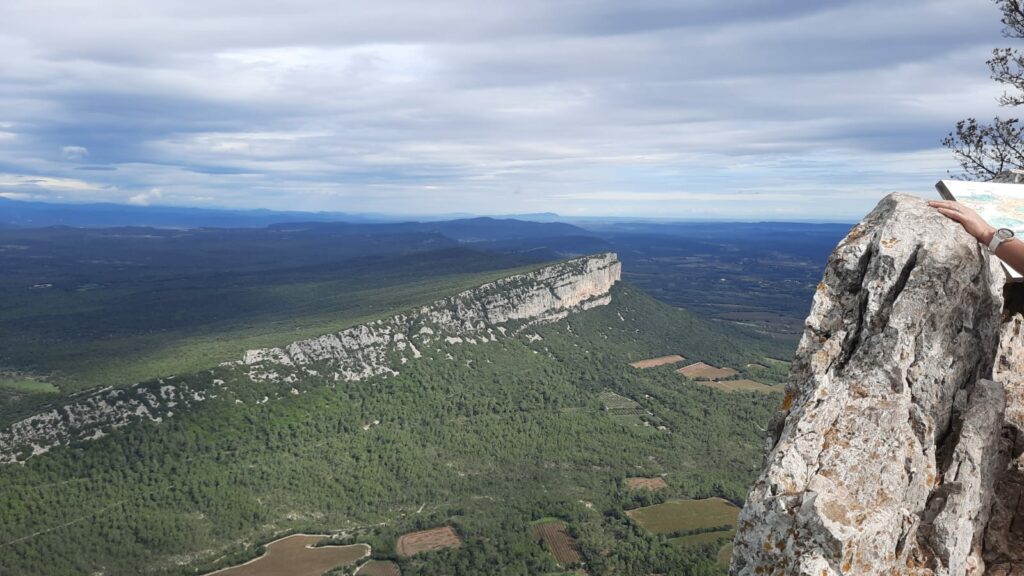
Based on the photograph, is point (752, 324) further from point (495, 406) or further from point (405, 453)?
point (405, 453)

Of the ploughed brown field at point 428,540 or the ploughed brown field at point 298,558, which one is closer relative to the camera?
the ploughed brown field at point 298,558

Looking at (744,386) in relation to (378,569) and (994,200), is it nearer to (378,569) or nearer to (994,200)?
(378,569)

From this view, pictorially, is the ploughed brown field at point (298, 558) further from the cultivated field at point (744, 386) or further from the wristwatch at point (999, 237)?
the cultivated field at point (744, 386)

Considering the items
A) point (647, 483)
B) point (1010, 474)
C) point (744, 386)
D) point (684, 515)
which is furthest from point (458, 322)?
point (1010, 474)

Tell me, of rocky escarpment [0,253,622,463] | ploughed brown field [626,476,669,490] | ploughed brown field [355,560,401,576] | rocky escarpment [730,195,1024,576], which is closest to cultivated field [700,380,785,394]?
rocky escarpment [0,253,622,463]

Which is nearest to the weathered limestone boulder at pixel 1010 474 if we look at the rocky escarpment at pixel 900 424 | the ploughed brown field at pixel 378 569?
the rocky escarpment at pixel 900 424

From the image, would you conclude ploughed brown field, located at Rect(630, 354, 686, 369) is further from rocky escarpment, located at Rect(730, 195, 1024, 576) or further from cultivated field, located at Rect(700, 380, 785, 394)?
rocky escarpment, located at Rect(730, 195, 1024, 576)

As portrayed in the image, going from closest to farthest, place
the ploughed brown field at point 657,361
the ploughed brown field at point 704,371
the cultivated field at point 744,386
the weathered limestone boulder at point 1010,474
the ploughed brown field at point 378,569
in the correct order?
the weathered limestone boulder at point 1010,474 < the ploughed brown field at point 378,569 < the cultivated field at point 744,386 < the ploughed brown field at point 704,371 < the ploughed brown field at point 657,361

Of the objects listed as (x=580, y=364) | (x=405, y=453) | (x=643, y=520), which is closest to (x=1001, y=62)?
(x=643, y=520)
